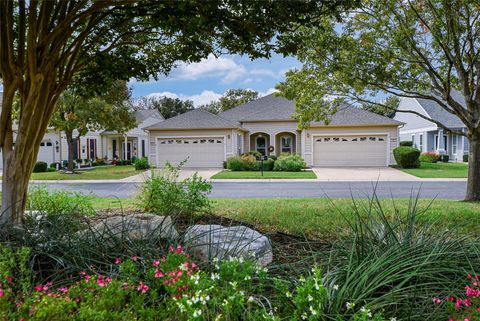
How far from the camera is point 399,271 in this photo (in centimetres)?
265

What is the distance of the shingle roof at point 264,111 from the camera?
27.4m

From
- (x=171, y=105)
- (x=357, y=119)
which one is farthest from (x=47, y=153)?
(x=171, y=105)

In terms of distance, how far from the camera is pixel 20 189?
17.6 feet

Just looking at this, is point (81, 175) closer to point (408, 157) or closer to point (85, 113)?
point (85, 113)

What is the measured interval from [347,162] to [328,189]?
11957 millimetres

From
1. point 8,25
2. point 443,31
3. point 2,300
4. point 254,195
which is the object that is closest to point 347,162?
point 254,195

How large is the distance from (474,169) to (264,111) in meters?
18.8

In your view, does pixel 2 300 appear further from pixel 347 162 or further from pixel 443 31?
pixel 347 162

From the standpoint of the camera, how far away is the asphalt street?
495 inches

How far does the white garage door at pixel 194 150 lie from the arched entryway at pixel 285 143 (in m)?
4.61

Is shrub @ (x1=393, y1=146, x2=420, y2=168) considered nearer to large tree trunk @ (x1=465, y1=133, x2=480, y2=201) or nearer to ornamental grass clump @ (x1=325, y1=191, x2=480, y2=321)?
large tree trunk @ (x1=465, y1=133, x2=480, y2=201)

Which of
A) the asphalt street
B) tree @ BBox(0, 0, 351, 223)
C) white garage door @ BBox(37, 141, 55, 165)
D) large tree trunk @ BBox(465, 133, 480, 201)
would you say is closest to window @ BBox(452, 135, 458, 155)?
the asphalt street

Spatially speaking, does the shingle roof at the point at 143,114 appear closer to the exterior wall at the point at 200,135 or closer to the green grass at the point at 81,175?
the exterior wall at the point at 200,135

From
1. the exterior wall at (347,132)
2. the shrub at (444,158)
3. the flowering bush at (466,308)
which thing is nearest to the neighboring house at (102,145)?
the exterior wall at (347,132)
